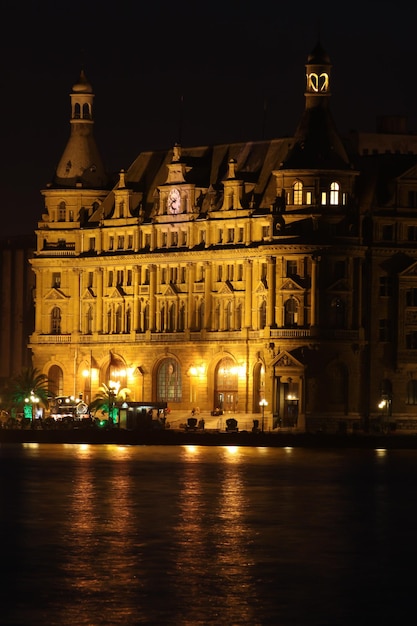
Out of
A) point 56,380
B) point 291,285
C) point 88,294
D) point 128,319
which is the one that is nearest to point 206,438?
point 291,285

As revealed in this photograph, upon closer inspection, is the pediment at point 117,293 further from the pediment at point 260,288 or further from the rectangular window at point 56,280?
the pediment at point 260,288

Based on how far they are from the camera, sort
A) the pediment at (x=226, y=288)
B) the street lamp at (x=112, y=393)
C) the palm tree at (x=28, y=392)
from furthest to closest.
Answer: the palm tree at (x=28, y=392) < the pediment at (x=226, y=288) < the street lamp at (x=112, y=393)

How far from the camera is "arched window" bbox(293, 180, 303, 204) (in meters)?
175

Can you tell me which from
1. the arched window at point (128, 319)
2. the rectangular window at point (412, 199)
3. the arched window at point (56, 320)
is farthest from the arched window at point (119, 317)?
the rectangular window at point (412, 199)

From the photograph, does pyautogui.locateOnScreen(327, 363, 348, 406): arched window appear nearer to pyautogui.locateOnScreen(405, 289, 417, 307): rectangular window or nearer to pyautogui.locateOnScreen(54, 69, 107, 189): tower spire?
pyautogui.locateOnScreen(405, 289, 417, 307): rectangular window

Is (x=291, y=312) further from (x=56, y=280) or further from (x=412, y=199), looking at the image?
(x=56, y=280)

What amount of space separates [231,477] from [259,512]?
2621cm

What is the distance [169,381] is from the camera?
188500 mm

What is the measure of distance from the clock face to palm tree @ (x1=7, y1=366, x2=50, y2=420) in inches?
690

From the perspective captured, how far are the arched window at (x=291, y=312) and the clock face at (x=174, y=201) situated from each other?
16753mm

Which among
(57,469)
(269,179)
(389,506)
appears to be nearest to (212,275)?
(269,179)

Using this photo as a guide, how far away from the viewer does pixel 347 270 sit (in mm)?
175375

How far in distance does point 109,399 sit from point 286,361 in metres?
15.8

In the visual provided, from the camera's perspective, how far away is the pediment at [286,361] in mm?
173375
